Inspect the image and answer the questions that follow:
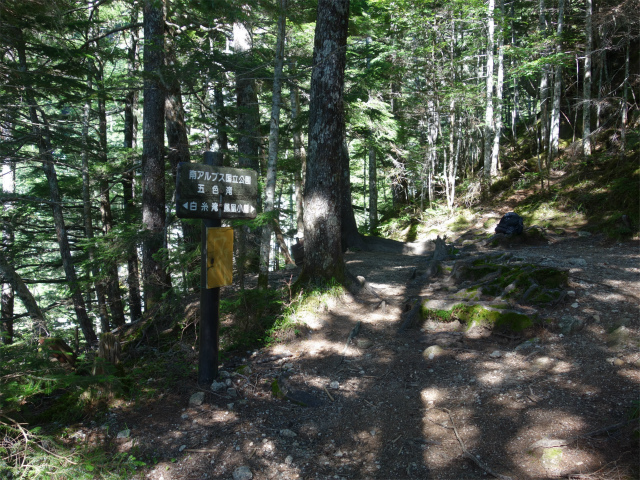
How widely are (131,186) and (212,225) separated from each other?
39.1 feet

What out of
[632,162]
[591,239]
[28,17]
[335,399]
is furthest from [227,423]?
[632,162]

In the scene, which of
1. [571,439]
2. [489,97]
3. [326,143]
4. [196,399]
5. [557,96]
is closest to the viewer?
[571,439]

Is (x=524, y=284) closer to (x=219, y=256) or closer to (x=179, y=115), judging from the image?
(x=219, y=256)

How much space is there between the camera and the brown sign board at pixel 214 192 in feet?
14.2

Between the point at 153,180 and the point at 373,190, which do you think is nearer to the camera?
the point at 153,180

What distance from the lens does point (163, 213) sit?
32.0 ft

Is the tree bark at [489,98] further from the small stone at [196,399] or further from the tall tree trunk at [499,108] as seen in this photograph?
the small stone at [196,399]

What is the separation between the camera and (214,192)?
4.64 m

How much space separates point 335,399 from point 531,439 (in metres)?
2.04

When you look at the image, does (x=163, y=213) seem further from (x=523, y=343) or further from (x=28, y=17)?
(x=523, y=343)

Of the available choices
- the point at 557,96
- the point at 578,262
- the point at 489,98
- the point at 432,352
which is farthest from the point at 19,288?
the point at 557,96

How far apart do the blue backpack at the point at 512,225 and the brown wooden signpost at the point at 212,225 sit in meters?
8.99

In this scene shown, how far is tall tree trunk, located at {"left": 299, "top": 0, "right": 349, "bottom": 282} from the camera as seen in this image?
684 cm

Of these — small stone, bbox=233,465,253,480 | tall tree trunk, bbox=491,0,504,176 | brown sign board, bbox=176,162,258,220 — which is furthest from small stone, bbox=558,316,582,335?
Answer: tall tree trunk, bbox=491,0,504,176
